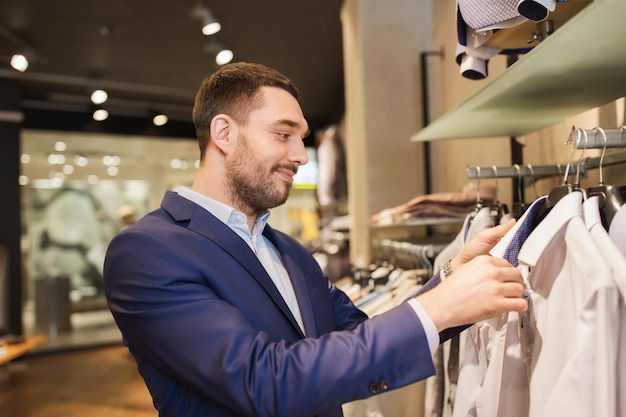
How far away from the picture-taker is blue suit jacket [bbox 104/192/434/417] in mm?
965

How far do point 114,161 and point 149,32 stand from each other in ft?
12.9

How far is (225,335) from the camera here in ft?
3.31

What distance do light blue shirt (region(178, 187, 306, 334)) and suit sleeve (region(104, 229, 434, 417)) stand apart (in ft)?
0.66

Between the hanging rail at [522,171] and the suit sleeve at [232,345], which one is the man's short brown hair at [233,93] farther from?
the hanging rail at [522,171]

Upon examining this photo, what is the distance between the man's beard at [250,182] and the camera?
1.35m

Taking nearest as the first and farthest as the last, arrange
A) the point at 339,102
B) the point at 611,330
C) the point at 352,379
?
the point at 611,330 < the point at 352,379 < the point at 339,102

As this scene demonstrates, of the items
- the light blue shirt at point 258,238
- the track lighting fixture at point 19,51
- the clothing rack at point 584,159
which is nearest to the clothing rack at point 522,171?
the clothing rack at point 584,159

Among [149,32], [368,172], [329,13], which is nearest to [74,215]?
[149,32]

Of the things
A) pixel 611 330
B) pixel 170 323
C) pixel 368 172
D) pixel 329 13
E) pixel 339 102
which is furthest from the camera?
pixel 339 102

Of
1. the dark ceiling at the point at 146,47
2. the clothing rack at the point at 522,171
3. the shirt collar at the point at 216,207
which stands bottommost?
the shirt collar at the point at 216,207

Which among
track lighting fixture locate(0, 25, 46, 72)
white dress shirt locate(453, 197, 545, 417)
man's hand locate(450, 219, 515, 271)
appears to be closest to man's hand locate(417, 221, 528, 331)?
white dress shirt locate(453, 197, 545, 417)

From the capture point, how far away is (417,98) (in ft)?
12.1

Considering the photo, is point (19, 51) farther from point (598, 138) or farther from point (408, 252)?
point (598, 138)

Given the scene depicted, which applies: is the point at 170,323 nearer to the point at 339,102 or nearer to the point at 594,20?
the point at 594,20
